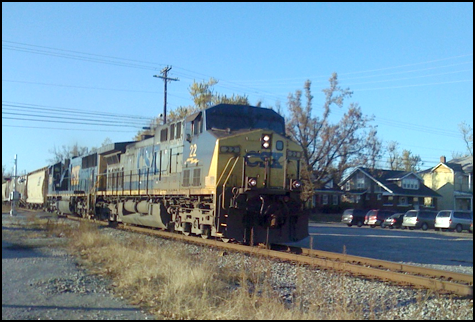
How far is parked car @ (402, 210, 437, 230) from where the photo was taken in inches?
1226

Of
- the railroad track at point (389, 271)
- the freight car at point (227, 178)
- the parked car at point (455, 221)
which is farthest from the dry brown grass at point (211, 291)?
the parked car at point (455, 221)

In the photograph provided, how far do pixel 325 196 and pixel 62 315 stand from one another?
5364cm

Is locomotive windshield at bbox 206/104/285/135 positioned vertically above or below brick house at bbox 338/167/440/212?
above

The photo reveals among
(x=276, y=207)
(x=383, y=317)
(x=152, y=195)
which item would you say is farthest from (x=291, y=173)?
(x=383, y=317)

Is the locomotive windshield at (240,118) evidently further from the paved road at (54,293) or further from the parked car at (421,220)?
the parked car at (421,220)

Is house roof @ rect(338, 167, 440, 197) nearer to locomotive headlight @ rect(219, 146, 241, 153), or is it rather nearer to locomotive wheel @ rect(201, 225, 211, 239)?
locomotive wheel @ rect(201, 225, 211, 239)

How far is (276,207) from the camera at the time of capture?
40.0 ft

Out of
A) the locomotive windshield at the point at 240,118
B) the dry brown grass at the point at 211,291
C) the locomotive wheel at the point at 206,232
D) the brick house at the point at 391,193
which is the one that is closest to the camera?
the dry brown grass at the point at 211,291

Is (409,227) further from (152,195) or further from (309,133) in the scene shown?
(152,195)

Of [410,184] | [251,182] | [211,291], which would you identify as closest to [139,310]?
[211,291]

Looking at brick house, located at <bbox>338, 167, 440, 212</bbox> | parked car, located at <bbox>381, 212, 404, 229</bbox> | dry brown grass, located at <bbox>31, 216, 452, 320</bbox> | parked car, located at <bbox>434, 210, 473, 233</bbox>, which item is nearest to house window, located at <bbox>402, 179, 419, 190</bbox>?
brick house, located at <bbox>338, 167, 440, 212</bbox>

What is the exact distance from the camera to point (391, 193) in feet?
171

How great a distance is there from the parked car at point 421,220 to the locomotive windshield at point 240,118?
20.8m

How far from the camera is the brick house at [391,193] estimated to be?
5290cm
